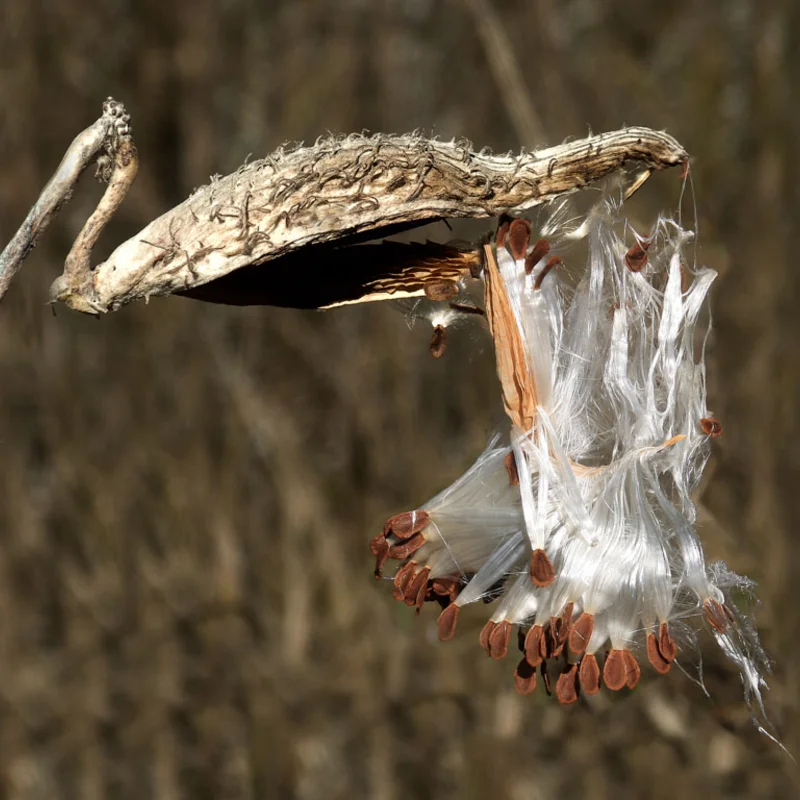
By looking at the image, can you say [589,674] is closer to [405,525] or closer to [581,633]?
[581,633]

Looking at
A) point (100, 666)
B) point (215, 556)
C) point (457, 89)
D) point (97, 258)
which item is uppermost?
point (457, 89)

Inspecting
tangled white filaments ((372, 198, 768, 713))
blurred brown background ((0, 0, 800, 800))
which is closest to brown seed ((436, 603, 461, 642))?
tangled white filaments ((372, 198, 768, 713))

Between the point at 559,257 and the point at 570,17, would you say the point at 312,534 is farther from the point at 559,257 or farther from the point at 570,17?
the point at 559,257

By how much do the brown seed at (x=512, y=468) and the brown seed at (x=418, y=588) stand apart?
14cm

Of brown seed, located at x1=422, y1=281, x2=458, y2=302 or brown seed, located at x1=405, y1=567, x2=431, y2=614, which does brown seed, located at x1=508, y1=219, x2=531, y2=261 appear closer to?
brown seed, located at x1=422, y1=281, x2=458, y2=302

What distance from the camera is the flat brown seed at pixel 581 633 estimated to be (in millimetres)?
1222

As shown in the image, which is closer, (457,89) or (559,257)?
(559,257)

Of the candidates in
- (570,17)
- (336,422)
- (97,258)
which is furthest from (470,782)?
(570,17)

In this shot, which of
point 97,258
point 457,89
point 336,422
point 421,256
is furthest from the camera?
point 457,89

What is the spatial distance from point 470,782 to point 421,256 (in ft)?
11.3

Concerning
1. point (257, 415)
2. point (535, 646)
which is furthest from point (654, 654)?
point (257, 415)

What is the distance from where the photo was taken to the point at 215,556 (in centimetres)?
459

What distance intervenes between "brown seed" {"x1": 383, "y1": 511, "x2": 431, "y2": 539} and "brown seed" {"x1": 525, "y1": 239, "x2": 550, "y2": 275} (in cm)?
31

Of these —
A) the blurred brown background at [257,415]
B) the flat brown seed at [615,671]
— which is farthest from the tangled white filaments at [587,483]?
the blurred brown background at [257,415]
